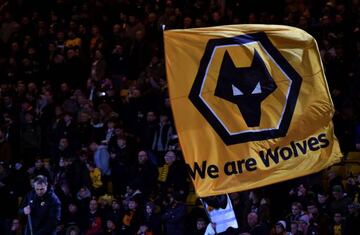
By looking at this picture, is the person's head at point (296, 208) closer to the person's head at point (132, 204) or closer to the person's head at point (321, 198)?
the person's head at point (321, 198)

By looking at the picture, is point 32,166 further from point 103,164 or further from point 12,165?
point 103,164

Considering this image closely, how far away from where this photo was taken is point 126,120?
19.0 metres

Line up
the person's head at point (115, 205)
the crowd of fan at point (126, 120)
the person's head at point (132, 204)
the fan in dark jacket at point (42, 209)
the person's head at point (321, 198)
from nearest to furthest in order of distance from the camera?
the fan in dark jacket at point (42, 209)
the person's head at point (321, 198)
the crowd of fan at point (126, 120)
the person's head at point (132, 204)
the person's head at point (115, 205)

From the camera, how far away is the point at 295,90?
1023 centimetres

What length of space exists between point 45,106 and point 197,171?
35.3 ft

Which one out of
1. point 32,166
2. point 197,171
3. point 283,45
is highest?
point 283,45

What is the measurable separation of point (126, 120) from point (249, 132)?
9055 millimetres

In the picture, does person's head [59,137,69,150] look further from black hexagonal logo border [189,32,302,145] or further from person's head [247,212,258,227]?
black hexagonal logo border [189,32,302,145]

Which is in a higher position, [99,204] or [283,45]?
[283,45]

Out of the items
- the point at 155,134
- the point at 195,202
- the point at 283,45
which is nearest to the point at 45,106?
the point at 155,134

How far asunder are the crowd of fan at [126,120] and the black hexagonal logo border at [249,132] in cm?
469

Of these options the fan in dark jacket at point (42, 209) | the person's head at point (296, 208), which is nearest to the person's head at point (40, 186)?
the fan in dark jacket at point (42, 209)

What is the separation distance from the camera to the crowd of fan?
633 inches

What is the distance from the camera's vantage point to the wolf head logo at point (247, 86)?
10.1 meters
